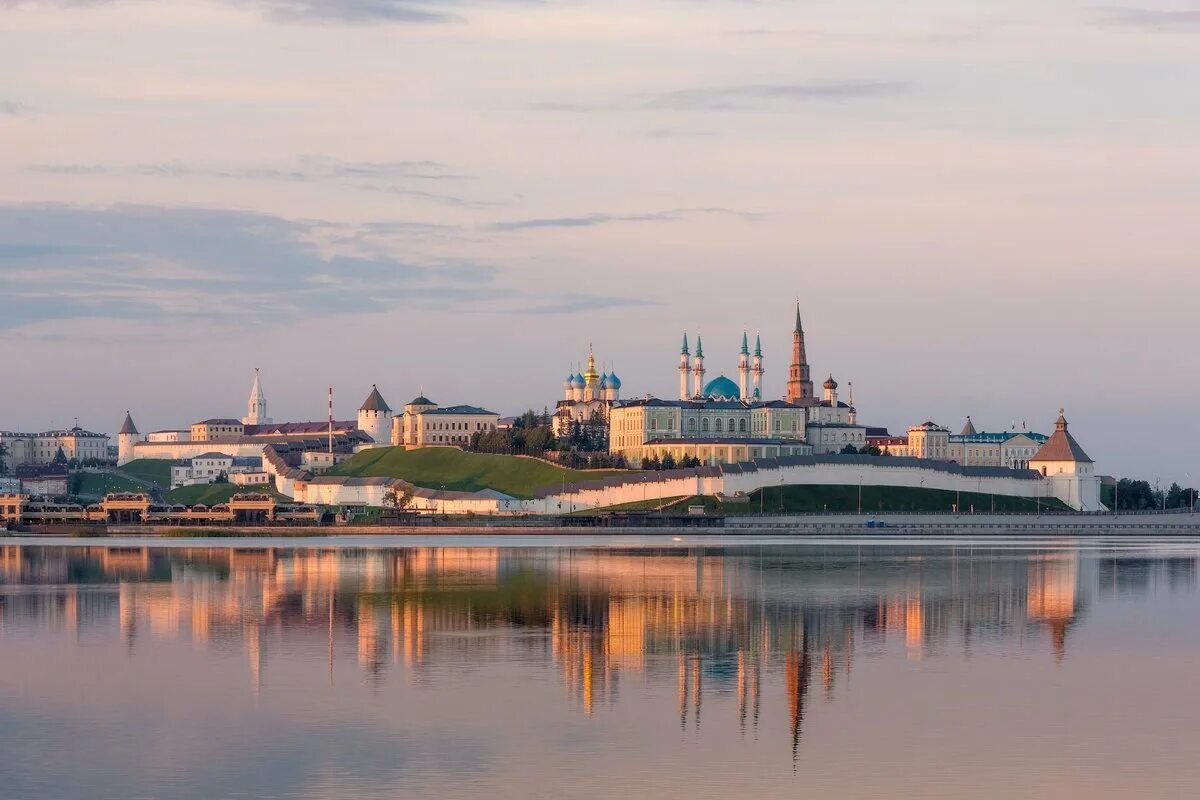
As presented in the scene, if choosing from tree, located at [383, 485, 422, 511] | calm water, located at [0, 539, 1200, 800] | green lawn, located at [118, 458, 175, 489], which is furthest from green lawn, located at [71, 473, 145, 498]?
calm water, located at [0, 539, 1200, 800]

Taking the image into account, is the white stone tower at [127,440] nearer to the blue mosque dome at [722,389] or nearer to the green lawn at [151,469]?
the green lawn at [151,469]

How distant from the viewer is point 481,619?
31.7m

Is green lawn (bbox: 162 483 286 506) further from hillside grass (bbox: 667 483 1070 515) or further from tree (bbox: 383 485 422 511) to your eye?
hillside grass (bbox: 667 483 1070 515)

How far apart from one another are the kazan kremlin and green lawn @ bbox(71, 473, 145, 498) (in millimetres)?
5182

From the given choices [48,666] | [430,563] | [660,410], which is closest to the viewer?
[48,666]

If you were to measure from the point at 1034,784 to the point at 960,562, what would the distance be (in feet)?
124

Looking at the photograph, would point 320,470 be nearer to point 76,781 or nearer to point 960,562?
point 960,562

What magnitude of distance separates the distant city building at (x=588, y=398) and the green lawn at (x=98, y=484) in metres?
36.8

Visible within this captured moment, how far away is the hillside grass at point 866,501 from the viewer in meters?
104

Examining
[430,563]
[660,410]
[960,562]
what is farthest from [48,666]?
[660,410]

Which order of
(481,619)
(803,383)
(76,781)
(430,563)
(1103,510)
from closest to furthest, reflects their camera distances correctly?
(76,781), (481,619), (430,563), (1103,510), (803,383)

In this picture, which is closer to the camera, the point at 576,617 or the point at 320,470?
the point at 576,617

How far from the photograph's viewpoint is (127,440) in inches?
7470

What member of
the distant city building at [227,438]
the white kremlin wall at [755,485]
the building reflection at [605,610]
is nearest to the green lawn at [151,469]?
the distant city building at [227,438]
